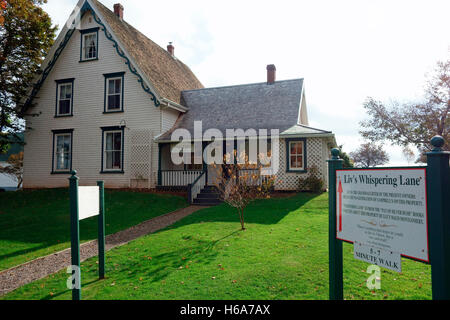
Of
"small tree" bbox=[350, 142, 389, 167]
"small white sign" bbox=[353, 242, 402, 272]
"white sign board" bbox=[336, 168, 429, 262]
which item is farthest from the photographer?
"small tree" bbox=[350, 142, 389, 167]

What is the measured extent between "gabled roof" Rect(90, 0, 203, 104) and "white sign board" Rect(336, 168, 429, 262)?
15.7 m

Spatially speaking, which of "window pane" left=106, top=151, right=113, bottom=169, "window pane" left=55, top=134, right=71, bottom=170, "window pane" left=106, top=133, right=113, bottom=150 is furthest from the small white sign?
Answer: "window pane" left=55, top=134, right=71, bottom=170

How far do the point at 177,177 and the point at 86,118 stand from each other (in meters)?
7.39

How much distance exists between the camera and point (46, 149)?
64.6ft

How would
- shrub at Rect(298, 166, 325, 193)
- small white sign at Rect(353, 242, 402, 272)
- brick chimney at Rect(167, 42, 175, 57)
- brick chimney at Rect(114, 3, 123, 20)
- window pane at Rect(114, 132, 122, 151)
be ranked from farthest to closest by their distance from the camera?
brick chimney at Rect(167, 42, 175, 57)
brick chimney at Rect(114, 3, 123, 20)
window pane at Rect(114, 132, 122, 151)
shrub at Rect(298, 166, 325, 193)
small white sign at Rect(353, 242, 402, 272)

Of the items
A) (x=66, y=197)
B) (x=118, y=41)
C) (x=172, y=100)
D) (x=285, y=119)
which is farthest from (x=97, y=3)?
(x=285, y=119)

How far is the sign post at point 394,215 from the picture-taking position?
2451mm

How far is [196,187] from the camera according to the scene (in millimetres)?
15562

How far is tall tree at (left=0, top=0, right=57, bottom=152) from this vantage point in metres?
19.4

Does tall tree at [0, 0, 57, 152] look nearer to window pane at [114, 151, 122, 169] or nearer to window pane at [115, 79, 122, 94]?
window pane at [115, 79, 122, 94]

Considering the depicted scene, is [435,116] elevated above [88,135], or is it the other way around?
[435,116]

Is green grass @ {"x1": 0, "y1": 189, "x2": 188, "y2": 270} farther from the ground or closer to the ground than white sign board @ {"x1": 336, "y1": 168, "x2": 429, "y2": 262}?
closer to the ground

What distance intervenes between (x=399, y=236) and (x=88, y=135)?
1937 centimetres
